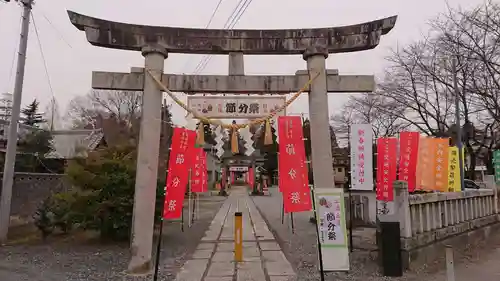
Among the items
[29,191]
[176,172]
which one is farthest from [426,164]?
[29,191]

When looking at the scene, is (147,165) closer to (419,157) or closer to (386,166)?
(386,166)

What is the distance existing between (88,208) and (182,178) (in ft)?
12.0

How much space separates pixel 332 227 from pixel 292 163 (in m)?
1.74

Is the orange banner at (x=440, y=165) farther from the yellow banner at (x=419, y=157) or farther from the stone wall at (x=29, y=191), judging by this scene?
A: the stone wall at (x=29, y=191)

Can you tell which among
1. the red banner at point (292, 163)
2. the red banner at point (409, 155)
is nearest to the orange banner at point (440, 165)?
the red banner at point (409, 155)

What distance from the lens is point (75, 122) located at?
41156mm

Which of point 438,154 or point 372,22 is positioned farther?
point 438,154

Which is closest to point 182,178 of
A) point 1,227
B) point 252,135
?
point 252,135

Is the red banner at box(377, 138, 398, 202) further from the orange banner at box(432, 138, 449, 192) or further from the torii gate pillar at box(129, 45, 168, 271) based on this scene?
the torii gate pillar at box(129, 45, 168, 271)

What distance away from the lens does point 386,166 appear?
1217 centimetres

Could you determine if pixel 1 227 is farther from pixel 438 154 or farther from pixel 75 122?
pixel 75 122

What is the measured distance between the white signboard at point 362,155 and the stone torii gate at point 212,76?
262 cm

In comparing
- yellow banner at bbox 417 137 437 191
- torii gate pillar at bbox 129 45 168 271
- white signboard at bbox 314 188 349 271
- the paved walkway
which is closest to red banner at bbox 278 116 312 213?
white signboard at bbox 314 188 349 271

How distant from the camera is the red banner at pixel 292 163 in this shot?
314 inches
